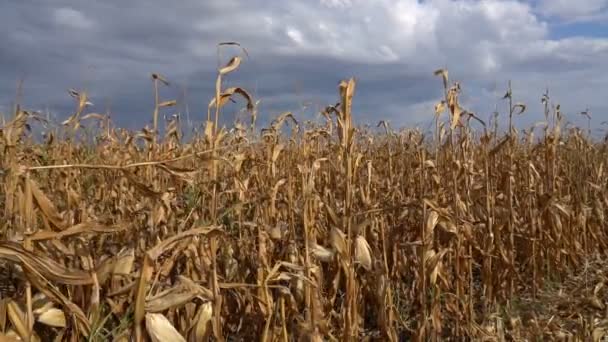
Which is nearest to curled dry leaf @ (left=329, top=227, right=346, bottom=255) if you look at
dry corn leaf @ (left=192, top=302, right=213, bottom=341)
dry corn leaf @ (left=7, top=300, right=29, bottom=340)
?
dry corn leaf @ (left=192, top=302, right=213, bottom=341)

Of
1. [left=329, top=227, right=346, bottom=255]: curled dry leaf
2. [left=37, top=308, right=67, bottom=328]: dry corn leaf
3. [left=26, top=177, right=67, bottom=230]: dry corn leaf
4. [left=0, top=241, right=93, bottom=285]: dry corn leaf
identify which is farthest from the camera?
[left=329, top=227, right=346, bottom=255]: curled dry leaf

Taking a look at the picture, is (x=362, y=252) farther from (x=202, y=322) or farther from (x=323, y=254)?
(x=202, y=322)

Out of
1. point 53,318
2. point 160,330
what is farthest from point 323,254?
point 53,318

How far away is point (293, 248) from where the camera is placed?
104 inches

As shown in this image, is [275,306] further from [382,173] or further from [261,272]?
[382,173]

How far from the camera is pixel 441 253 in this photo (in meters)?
2.70

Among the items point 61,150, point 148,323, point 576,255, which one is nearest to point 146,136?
point 61,150

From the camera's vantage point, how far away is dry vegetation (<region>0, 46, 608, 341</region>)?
1.84 meters

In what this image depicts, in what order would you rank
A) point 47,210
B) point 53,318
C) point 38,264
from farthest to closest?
point 53,318 < point 47,210 < point 38,264

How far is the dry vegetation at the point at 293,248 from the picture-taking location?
6.05 feet

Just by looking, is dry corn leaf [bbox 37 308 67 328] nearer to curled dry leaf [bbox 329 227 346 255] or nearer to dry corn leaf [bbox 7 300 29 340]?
dry corn leaf [bbox 7 300 29 340]

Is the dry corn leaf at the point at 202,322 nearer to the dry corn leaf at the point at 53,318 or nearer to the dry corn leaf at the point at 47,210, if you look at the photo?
the dry corn leaf at the point at 53,318

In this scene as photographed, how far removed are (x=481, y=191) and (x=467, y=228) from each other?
1.08 meters

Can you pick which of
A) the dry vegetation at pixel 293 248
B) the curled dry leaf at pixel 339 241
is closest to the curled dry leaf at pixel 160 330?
the dry vegetation at pixel 293 248
